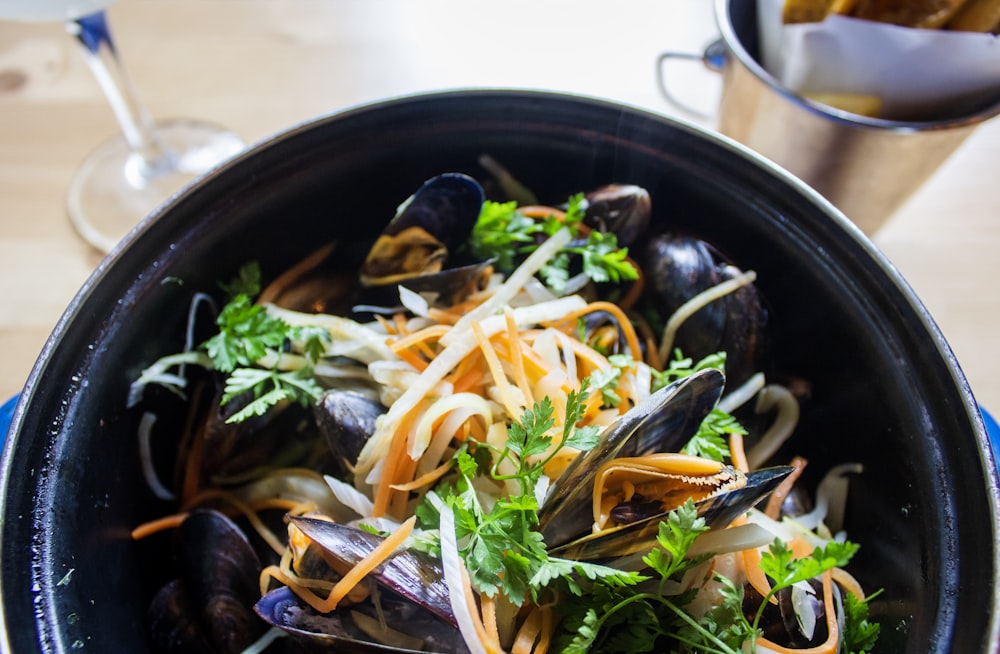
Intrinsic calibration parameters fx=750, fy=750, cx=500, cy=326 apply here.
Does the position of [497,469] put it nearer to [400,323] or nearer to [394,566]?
[394,566]

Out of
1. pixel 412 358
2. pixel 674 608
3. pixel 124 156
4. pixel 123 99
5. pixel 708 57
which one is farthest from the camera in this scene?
pixel 124 156

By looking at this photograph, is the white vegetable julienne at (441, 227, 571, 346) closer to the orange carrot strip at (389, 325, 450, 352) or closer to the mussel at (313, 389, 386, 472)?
the orange carrot strip at (389, 325, 450, 352)

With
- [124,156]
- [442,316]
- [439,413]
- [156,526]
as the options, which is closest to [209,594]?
[156,526]

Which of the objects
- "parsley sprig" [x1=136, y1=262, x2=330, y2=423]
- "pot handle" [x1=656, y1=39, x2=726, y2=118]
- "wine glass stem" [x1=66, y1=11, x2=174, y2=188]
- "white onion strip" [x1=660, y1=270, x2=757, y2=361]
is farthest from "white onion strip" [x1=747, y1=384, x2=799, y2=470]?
"wine glass stem" [x1=66, y1=11, x2=174, y2=188]

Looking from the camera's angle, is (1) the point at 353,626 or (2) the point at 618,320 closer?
(1) the point at 353,626

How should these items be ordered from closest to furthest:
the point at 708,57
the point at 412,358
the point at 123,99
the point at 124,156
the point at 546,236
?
the point at 412,358, the point at 546,236, the point at 708,57, the point at 123,99, the point at 124,156

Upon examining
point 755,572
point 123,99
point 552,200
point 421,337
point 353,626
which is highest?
point 123,99

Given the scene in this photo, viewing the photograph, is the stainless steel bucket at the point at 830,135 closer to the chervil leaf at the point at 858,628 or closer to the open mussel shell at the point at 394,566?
the chervil leaf at the point at 858,628
